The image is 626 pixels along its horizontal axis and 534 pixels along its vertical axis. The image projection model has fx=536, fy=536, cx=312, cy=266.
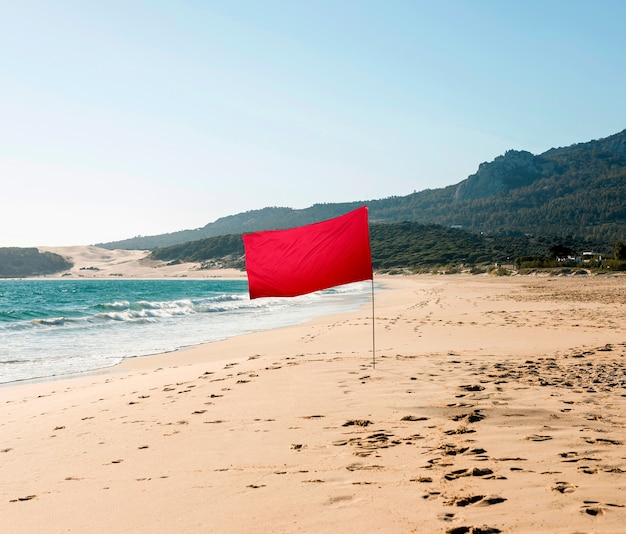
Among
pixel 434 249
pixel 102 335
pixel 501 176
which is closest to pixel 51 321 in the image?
pixel 102 335

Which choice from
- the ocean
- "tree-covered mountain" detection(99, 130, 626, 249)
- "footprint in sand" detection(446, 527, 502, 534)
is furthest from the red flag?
"tree-covered mountain" detection(99, 130, 626, 249)

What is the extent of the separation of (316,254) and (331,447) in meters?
3.80

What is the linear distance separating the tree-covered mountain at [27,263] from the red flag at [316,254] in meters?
162

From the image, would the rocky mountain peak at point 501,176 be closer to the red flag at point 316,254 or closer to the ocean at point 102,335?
the ocean at point 102,335

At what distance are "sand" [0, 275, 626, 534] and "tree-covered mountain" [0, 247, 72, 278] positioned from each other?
161827 millimetres

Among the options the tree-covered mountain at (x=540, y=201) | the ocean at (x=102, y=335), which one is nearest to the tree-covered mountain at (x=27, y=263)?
the tree-covered mountain at (x=540, y=201)

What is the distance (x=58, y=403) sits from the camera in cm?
788

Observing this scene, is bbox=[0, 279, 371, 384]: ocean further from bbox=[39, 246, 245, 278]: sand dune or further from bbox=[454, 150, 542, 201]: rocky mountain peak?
bbox=[454, 150, 542, 201]: rocky mountain peak

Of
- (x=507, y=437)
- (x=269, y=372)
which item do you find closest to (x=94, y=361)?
(x=269, y=372)

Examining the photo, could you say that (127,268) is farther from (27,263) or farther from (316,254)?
(316,254)

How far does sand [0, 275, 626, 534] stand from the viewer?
3359 mm

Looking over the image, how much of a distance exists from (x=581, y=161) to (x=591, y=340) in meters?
201

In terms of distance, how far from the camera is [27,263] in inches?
6152

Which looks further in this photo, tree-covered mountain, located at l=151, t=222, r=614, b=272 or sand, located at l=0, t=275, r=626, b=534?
tree-covered mountain, located at l=151, t=222, r=614, b=272
